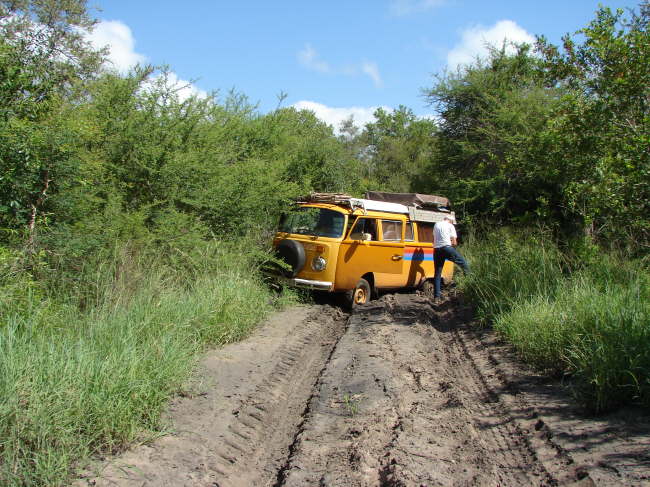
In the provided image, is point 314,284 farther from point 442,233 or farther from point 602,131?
point 602,131

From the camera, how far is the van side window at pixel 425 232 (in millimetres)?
12176

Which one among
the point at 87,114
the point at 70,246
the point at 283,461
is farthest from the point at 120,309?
the point at 87,114

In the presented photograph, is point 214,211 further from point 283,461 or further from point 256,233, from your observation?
point 283,461

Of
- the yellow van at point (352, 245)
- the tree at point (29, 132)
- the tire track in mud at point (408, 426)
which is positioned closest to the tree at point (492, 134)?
the yellow van at point (352, 245)

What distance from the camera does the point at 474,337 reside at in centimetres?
839

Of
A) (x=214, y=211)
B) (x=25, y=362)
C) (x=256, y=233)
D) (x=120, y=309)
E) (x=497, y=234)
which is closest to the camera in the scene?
(x=25, y=362)

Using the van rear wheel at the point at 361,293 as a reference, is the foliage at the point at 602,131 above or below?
above

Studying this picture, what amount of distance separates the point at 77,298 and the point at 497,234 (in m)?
10.1

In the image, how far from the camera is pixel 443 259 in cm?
1196

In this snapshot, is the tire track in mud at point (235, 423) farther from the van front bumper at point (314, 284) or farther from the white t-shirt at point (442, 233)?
the white t-shirt at point (442, 233)

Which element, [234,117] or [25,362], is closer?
[25,362]

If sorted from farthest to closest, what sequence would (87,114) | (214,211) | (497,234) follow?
(497,234) → (214,211) → (87,114)

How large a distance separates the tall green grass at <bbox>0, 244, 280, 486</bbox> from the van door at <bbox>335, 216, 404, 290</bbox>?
2.76 m

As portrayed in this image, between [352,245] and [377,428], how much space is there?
18.5 feet
